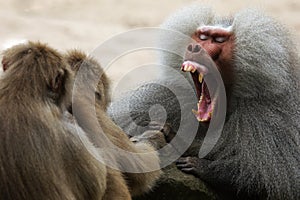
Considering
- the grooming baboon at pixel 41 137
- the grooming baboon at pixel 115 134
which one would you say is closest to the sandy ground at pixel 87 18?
the grooming baboon at pixel 115 134

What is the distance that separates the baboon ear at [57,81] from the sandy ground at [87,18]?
14.2 ft

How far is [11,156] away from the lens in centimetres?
322

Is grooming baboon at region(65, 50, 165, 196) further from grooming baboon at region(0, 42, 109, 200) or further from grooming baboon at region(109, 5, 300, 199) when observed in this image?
grooming baboon at region(109, 5, 300, 199)

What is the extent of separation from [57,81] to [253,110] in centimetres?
137

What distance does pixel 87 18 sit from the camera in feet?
31.2

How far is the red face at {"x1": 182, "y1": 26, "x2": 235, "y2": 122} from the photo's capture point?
4.38 m

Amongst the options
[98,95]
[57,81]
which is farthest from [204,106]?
[57,81]

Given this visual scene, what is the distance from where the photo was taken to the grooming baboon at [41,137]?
127 inches

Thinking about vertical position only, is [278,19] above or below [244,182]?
above

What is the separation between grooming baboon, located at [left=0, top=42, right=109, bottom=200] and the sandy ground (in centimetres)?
434

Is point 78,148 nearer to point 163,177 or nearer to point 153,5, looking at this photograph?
point 163,177

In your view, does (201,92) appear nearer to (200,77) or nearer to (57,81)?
(200,77)

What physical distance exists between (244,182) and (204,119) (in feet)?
1.48

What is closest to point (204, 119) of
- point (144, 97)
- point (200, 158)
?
point (200, 158)
